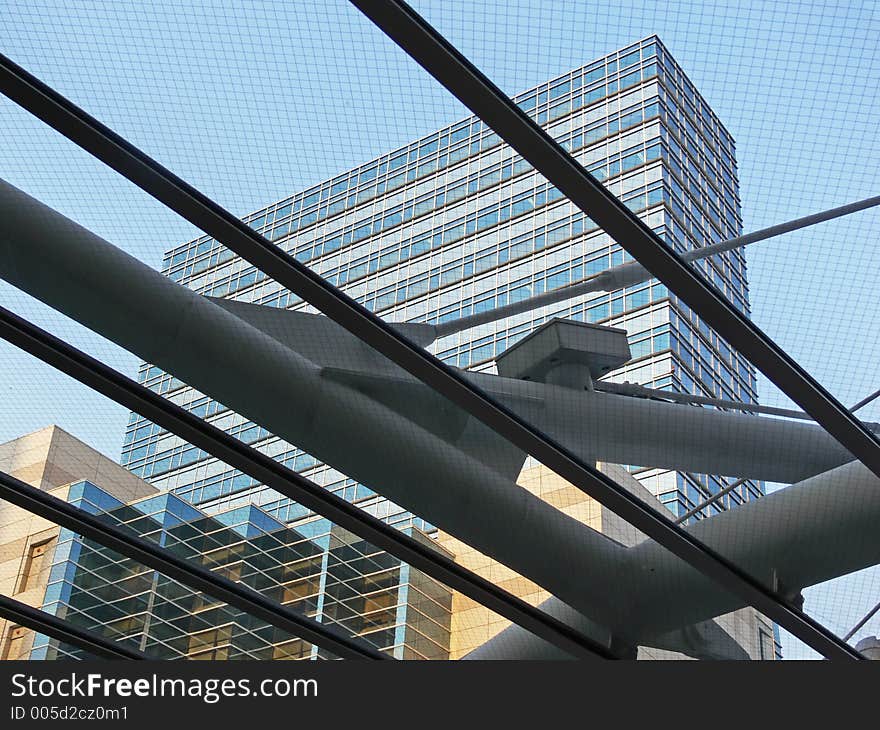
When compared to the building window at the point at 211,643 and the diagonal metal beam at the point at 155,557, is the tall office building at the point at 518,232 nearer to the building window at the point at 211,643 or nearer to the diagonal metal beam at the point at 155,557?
the diagonal metal beam at the point at 155,557

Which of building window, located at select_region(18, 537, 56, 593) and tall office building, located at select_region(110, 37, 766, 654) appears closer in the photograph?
tall office building, located at select_region(110, 37, 766, 654)

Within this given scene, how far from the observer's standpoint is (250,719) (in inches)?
185

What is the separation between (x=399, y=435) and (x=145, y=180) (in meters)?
1.89

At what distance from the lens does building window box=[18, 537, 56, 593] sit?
10.5m

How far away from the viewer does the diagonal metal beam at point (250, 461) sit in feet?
18.9

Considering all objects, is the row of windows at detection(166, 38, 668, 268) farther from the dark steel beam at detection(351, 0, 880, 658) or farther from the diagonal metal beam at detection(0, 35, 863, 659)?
the dark steel beam at detection(351, 0, 880, 658)

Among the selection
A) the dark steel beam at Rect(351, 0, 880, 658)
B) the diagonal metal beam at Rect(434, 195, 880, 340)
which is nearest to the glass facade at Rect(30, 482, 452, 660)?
the diagonal metal beam at Rect(434, 195, 880, 340)

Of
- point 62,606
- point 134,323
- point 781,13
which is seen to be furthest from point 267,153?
point 62,606

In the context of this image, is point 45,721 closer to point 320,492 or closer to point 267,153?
point 320,492

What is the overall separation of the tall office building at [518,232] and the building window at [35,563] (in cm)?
369

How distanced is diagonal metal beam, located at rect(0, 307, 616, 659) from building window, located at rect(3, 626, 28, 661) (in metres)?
7.39

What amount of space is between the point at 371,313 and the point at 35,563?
6.50 metres

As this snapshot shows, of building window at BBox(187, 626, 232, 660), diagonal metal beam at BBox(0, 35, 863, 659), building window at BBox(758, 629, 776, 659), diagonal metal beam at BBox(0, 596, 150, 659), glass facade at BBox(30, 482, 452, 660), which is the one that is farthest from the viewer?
building window at BBox(758, 629, 776, 659)

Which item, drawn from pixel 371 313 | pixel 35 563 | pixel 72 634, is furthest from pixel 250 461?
pixel 35 563
